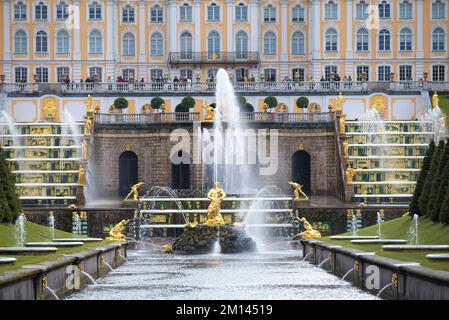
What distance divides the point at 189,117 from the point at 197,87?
1335 cm

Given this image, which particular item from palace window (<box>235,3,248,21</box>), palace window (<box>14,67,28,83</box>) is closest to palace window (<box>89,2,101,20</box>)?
palace window (<box>14,67,28,83</box>)

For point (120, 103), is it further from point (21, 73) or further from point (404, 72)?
point (404, 72)

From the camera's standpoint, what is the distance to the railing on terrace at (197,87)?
9988cm

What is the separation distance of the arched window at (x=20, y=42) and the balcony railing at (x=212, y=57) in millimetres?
11523

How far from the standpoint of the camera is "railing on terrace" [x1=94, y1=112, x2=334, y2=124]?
286 ft

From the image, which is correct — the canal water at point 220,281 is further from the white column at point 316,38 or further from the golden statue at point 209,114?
the white column at point 316,38

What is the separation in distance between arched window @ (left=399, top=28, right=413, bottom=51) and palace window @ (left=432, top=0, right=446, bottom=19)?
235 cm

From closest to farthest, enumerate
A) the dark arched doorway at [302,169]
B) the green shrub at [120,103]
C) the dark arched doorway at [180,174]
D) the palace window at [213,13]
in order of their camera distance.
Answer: the dark arched doorway at [180,174], the dark arched doorway at [302,169], the green shrub at [120,103], the palace window at [213,13]

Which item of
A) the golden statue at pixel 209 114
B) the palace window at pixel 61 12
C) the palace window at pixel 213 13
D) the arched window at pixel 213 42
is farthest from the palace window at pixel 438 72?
the golden statue at pixel 209 114

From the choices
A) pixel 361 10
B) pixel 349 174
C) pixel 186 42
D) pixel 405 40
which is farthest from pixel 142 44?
pixel 349 174

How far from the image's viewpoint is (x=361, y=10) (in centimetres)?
11562
